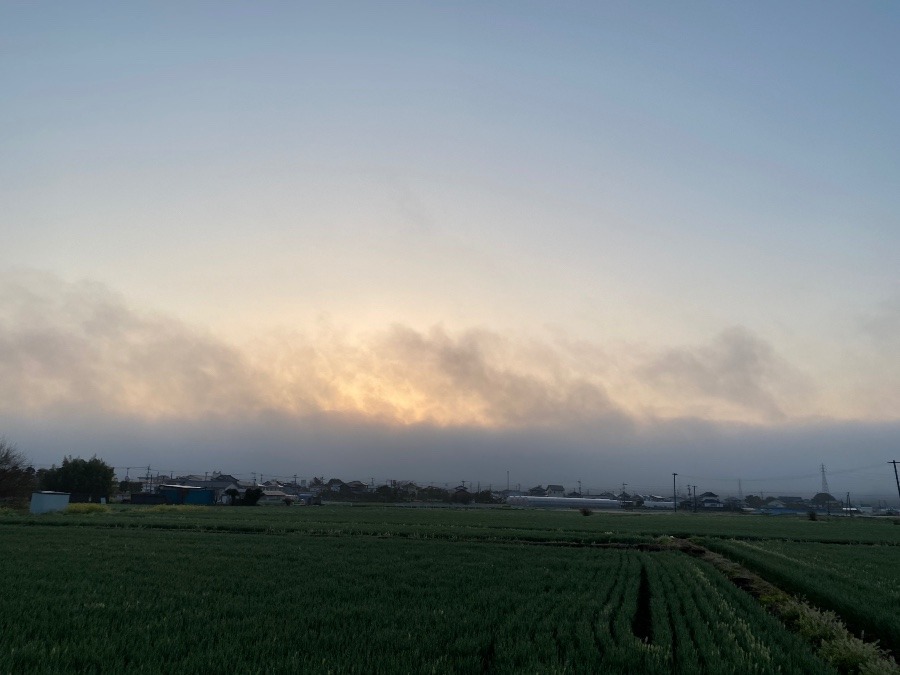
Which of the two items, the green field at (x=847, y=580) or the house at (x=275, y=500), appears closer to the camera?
the green field at (x=847, y=580)

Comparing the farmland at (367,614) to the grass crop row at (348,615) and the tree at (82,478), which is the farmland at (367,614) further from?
the tree at (82,478)

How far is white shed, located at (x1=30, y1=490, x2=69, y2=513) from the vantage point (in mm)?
56219

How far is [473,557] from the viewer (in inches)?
1007

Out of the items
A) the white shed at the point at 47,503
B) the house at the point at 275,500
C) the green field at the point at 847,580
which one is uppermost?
the green field at the point at 847,580

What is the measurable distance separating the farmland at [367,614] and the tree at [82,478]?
76206 mm

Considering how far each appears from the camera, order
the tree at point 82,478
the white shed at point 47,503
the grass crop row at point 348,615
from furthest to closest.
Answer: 1. the tree at point 82,478
2. the white shed at point 47,503
3. the grass crop row at point 348,615

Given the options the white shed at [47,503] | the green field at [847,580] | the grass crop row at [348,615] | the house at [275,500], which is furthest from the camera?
the house at [275,500]

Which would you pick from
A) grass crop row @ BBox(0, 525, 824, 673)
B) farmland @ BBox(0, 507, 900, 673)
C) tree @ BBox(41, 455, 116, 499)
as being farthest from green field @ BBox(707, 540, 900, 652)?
tree @ BBox(41, 455, 116, 499)

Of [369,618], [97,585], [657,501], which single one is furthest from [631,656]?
[657,501]

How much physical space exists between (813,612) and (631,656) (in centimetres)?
790

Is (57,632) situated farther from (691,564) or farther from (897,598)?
(691,564)

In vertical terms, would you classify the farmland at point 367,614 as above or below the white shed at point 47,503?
above

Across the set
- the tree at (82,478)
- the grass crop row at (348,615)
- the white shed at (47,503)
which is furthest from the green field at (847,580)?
the tree at (82,478)

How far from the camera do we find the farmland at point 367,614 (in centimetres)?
957
